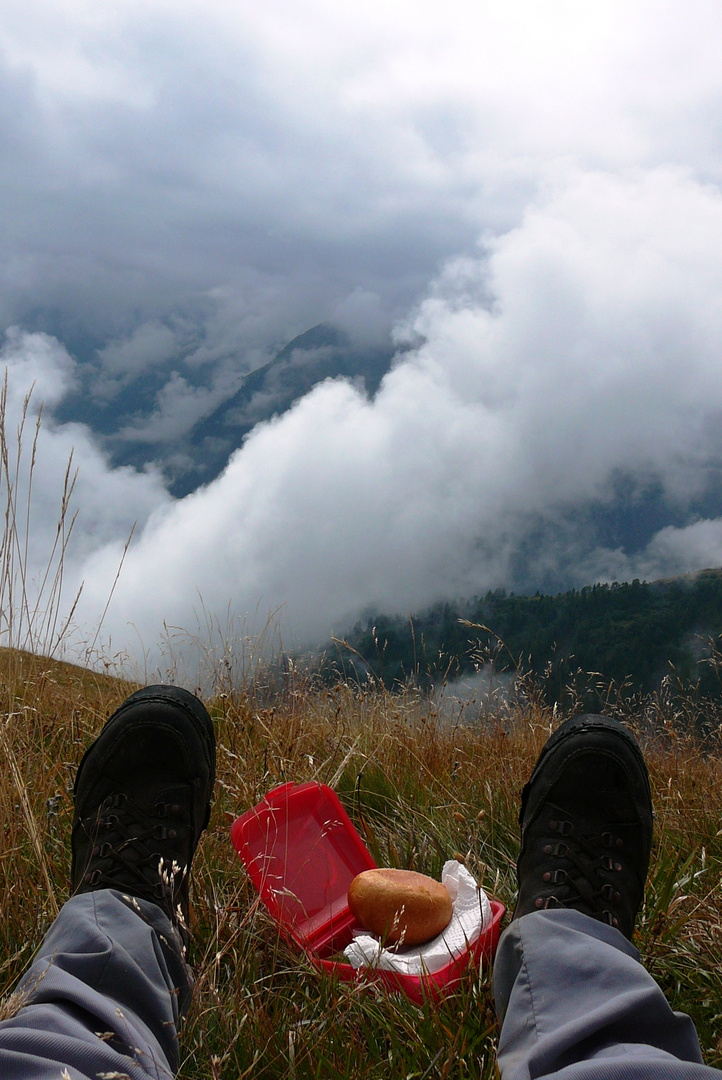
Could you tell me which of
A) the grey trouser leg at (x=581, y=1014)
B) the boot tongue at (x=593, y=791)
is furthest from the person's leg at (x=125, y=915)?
the boot tongue at (x=593, y=791)

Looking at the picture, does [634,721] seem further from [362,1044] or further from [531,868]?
[362,1044]

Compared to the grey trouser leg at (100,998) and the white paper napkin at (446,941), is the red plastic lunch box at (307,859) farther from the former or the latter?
the grey trouser leg at (100,998)

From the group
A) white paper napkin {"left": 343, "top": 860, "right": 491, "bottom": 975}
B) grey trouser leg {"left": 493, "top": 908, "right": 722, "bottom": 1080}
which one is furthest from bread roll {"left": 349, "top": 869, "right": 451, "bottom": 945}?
grey trouser leg {"left": 493, "top": 908, "right": 722, "bottom": 1080}

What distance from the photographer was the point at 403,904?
1689mm

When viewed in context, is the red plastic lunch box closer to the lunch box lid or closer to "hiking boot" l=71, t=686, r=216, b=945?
the lunch box lid

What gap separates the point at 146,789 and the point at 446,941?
0.83 m

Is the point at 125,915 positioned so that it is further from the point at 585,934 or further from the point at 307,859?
the point at 585,934

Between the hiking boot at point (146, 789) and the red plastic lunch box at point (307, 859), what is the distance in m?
0.15

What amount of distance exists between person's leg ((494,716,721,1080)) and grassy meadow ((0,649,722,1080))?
0.32ft

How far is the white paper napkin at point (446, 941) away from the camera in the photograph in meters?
1.56

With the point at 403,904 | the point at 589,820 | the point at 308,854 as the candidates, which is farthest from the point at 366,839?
the point at 589,820

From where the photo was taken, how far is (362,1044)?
131 centimetres

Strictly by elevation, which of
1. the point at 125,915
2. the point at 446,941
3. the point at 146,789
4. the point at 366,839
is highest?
the point at 146,789

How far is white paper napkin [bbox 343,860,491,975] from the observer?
1.56 m
